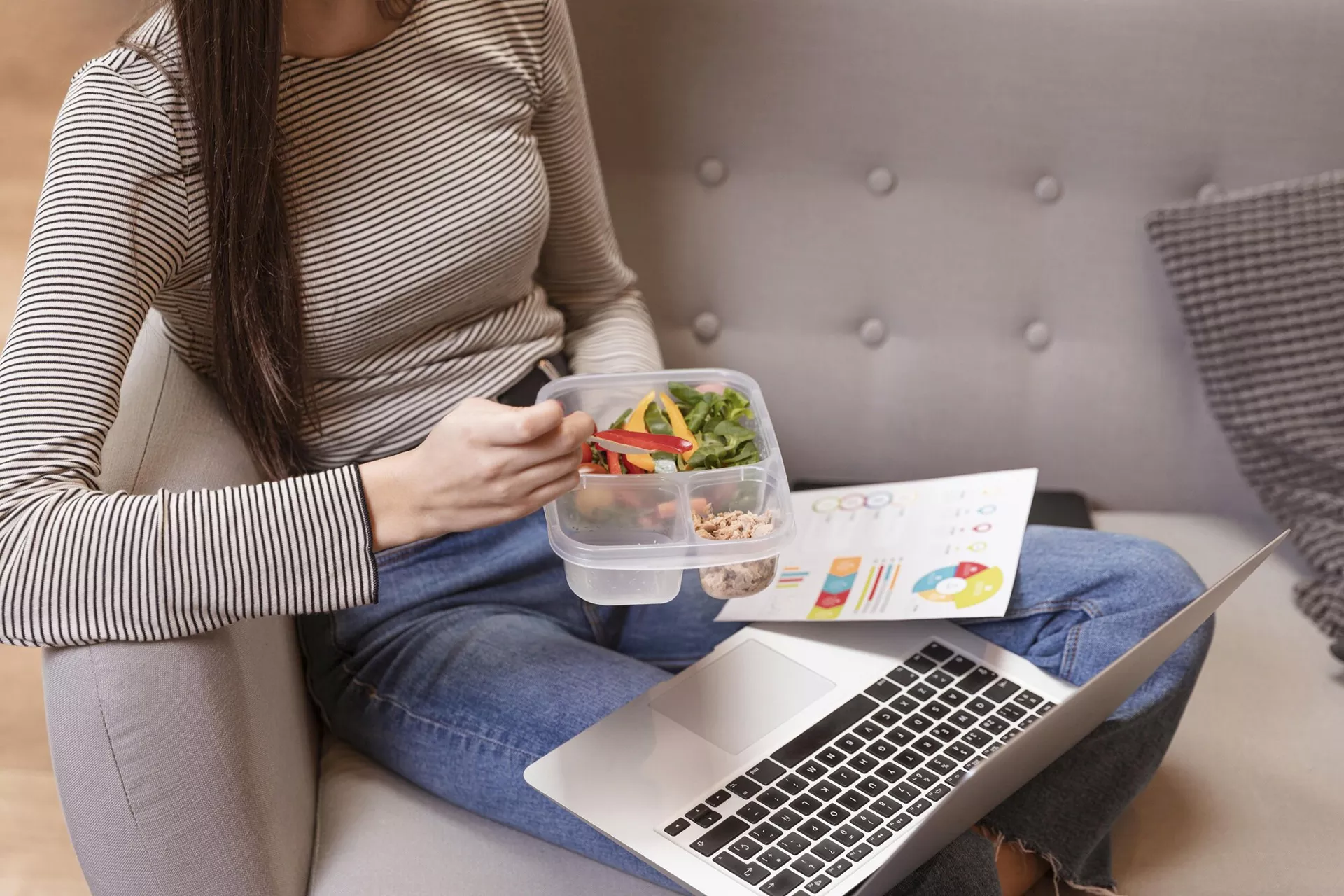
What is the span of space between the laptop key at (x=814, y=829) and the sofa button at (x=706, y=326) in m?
0.73

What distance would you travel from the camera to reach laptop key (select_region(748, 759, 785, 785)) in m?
0.90

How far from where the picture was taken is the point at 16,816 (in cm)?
133

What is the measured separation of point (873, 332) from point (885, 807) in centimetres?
70

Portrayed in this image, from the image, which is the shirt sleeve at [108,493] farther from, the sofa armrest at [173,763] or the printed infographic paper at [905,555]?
the printed infographic paper at [905,555]

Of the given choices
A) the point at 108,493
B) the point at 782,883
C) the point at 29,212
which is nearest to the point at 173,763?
the point at 108,493

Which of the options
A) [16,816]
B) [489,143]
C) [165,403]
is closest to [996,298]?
[489,143]

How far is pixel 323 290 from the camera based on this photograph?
3.23ft

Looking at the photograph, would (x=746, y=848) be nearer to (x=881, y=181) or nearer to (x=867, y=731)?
(x=867, y=731)

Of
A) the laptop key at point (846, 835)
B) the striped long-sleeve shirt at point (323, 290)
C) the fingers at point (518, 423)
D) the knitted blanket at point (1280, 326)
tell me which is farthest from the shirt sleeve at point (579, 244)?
the knitted blanket at point (1280, 326)

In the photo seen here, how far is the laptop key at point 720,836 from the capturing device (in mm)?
830

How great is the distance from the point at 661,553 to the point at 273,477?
406mm

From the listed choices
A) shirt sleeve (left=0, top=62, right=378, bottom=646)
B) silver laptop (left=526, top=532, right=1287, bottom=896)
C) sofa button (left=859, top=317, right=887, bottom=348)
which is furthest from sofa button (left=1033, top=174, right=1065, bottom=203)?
shirt sleeve (left=0, top=62, right=378, bottom=646)

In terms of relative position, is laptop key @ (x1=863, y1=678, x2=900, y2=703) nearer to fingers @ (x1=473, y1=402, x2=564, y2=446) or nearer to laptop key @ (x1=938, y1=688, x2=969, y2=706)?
laptop key @ (x1=938, y1=688, x2=969, y2=706)

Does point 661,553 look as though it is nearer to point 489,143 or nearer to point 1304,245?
point 489,143
